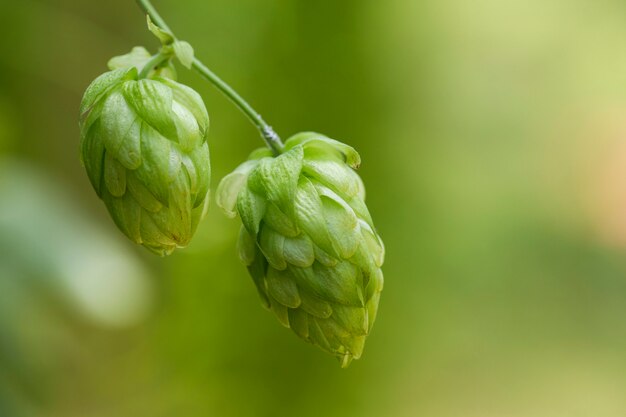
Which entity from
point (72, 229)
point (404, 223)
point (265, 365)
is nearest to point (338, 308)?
point (72, 229)

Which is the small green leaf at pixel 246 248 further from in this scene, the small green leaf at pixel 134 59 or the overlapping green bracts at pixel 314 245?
the small green leaf at pixel 134 59

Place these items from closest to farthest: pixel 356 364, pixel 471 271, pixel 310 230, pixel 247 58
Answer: pixel 310 230, pixel 247 58, pixel 356 364, pixel 471 271

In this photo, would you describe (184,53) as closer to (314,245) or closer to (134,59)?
(134,59)

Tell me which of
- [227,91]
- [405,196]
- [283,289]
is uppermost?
[227,91]

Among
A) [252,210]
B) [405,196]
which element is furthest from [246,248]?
[405,196]

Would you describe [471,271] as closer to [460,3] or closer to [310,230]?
[460,3]

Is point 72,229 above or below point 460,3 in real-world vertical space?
above
